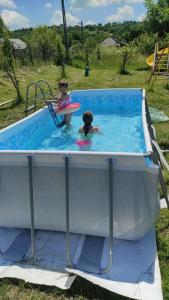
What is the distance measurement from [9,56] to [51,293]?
911cm

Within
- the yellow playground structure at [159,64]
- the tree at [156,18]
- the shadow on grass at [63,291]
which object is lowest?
the shadow on grass at [63,291]

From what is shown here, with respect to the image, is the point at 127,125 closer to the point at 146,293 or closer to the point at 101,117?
the point at 101,117

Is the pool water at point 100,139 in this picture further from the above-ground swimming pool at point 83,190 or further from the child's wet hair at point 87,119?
the above-ground swimming pool at point 83,190

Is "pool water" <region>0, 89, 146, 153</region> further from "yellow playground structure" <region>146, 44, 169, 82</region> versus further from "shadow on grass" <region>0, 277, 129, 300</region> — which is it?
"yellow playground structure" <region>146, 44, 169, 82</region>

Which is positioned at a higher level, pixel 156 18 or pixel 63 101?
pixel 156 18

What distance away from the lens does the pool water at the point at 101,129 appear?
614cm

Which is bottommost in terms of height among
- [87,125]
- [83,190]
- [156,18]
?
[83,190]

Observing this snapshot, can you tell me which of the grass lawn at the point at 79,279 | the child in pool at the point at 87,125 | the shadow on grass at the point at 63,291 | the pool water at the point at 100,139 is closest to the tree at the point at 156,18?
the grass lawn at the point at 79,279

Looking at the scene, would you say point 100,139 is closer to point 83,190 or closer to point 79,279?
point 83,190

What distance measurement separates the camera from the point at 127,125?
Result: 8.53m

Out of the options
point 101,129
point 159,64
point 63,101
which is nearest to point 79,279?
point 63,101

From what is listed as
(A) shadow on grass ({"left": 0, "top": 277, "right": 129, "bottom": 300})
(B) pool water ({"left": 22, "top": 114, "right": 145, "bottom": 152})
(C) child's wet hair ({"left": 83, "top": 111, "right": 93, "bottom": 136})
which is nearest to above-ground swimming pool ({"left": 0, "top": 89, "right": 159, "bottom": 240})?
(A) shadow on grass ({"left": 0, "top": 277, "right": 129, "bottom": 300})

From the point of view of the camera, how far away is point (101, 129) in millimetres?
8125

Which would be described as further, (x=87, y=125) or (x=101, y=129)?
(x=101, y=129)
